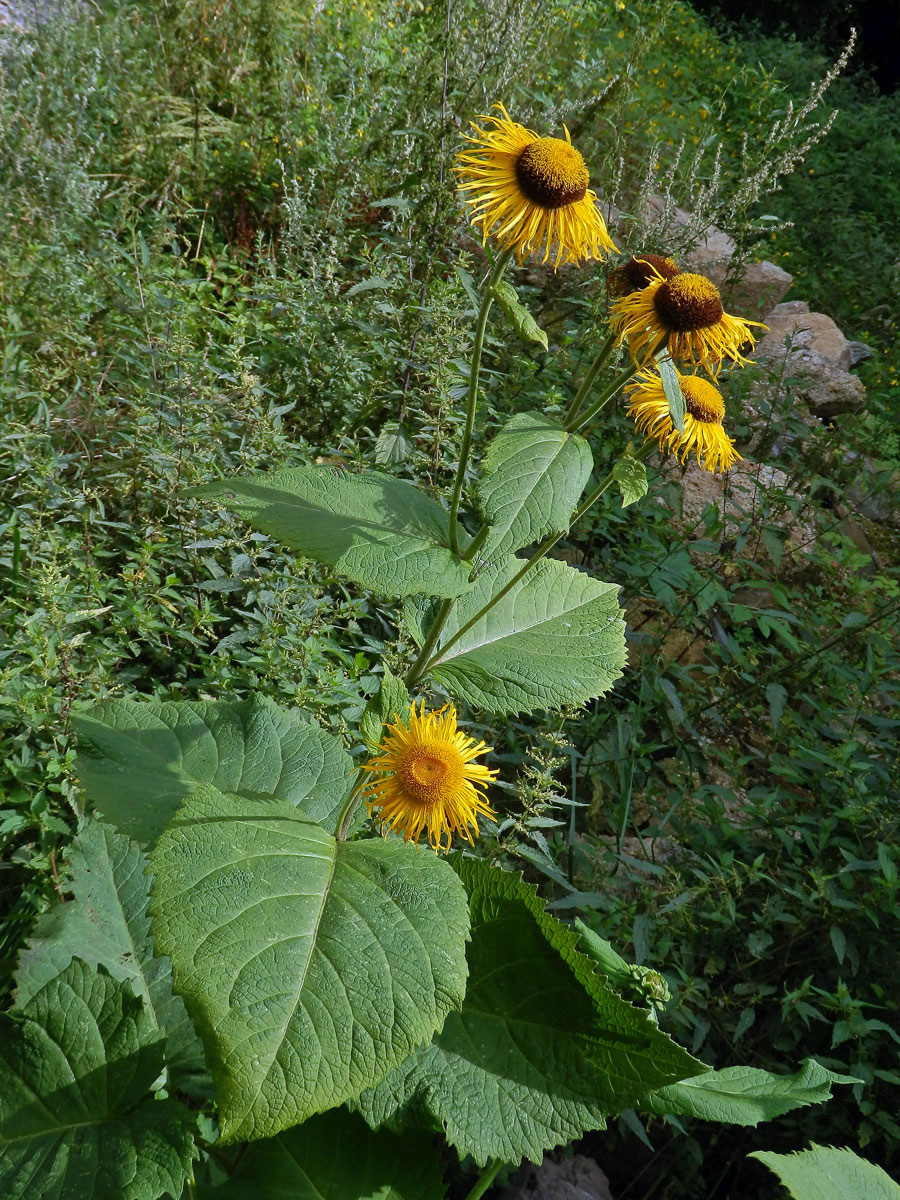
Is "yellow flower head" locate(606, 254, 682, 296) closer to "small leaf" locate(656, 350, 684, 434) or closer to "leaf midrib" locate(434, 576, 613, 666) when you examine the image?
"small leaf" locate(656, 350, 684, 434)

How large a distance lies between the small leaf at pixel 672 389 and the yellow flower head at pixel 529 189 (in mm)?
196

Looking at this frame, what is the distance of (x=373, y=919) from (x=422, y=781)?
0.23m

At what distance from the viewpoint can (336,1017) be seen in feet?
3.08

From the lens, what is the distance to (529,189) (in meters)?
1.23

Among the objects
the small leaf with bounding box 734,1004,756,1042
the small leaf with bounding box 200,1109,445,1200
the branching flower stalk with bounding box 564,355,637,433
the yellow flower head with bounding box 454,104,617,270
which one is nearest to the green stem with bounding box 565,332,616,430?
the branching flower stalk with bounding box 564,355,637,433

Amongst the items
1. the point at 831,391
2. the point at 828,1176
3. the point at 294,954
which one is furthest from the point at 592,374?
the point at 831,391

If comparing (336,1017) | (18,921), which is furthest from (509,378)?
(336,1017)

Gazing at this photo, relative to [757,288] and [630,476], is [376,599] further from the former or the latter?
[757,288]

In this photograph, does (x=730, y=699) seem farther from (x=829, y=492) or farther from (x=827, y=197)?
(x=827, y=197)

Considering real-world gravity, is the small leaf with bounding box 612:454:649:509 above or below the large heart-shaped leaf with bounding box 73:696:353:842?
above

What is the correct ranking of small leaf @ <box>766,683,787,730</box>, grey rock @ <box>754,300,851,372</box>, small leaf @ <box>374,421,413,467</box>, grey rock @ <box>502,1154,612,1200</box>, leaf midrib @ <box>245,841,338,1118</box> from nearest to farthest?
leaf midrib @ <box>245,841,338,1118</box>, grey rock @ <box>502,1154,612,1200</box>, small leaf @ <box>374,421,413,467</box>, small leaf @ <box>766,683,787,730</box>, grey rock @ <box>754,300,851,372</box>

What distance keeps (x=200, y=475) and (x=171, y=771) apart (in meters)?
1.08

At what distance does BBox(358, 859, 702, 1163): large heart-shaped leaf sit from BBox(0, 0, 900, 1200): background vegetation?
0.49m

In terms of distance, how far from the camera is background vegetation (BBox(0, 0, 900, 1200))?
200 cm
